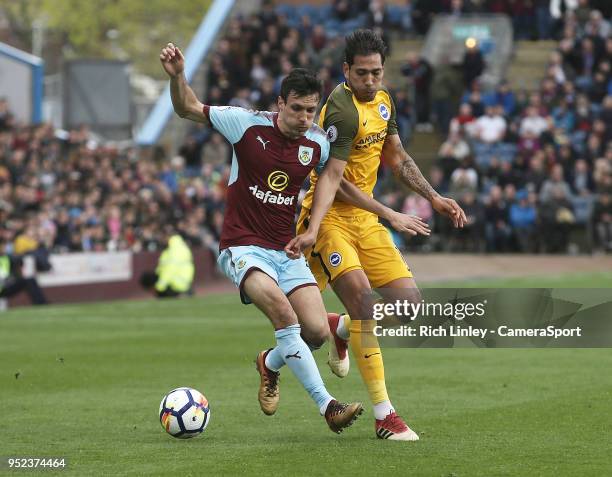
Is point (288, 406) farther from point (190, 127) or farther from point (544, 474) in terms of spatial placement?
point (190, 127)

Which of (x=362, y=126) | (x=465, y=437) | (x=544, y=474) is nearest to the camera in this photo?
(x=544, y=474)

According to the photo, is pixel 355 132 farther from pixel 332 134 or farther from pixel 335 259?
pixel 335 259

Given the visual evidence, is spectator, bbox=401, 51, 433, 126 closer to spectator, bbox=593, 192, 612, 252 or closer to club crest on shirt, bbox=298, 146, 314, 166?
spectator, bbox=593, 192, 612, 252

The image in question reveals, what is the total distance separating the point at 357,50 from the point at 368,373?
2121 millimetres

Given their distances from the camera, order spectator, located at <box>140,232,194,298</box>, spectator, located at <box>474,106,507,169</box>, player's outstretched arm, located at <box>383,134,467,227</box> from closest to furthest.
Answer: player's outstretched arm, located at <box>383,134,467,227</box> → spectator, located at <box>140,232,194,298</box> → spectator, located at <box>474,106,507,169</box>

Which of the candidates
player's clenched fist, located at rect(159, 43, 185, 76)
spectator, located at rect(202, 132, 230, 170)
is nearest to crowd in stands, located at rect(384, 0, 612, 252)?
spectator, located at rect(202, 132, 230, 170)

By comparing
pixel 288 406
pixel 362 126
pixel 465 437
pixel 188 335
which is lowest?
pixel 188 335

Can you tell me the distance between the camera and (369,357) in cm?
922

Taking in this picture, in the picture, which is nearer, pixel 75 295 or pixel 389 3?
pixel 75 295

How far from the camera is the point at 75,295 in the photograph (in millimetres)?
24688

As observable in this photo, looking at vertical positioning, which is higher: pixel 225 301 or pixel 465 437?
pixel 465 437

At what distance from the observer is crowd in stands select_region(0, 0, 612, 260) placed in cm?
2683

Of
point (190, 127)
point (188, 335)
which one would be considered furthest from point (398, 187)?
point (188, 335)

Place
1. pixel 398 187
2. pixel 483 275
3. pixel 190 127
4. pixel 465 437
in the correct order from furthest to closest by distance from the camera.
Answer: pixel 190 127
pixel 398 187
pixel 483 275
pixel 465 437
